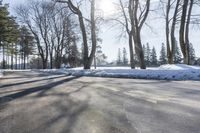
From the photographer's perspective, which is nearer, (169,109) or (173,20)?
(169,109)

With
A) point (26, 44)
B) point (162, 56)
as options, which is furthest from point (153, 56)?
point (26, 44)

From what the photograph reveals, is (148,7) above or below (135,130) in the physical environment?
above

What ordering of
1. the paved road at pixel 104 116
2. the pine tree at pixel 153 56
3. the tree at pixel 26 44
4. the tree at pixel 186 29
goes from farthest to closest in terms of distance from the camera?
the pine tree at pixel 153 56 < the tree at pixel 26 44 < the tree at pixel 186 29 < the paved road at pixel 104 116

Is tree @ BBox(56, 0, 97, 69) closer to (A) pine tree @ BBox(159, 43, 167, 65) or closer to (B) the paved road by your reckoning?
(B) the paved road

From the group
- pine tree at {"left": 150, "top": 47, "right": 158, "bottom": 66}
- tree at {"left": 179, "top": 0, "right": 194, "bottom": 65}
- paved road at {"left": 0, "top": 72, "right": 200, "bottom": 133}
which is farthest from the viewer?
pine tree at {"left": 150, "top": 47, "right": 158, "bottom": 66}

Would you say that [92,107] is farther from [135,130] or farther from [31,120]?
[135,130]

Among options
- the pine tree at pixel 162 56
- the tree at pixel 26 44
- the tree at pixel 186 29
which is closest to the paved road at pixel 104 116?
the tree at pixel 186 29

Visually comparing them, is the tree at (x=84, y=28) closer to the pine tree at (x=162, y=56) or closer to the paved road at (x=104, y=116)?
the paved road at (x=104, y=116)

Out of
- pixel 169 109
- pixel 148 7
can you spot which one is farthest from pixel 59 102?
pixel 148 7

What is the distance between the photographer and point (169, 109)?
5.43 m

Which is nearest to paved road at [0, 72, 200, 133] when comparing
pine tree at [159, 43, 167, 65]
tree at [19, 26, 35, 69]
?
tree at [19, 26, 35, 69]

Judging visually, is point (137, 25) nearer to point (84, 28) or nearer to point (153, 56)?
point (84, 28)

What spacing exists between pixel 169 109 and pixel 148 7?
19448 mm

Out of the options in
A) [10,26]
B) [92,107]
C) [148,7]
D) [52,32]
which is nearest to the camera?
[92,107]
